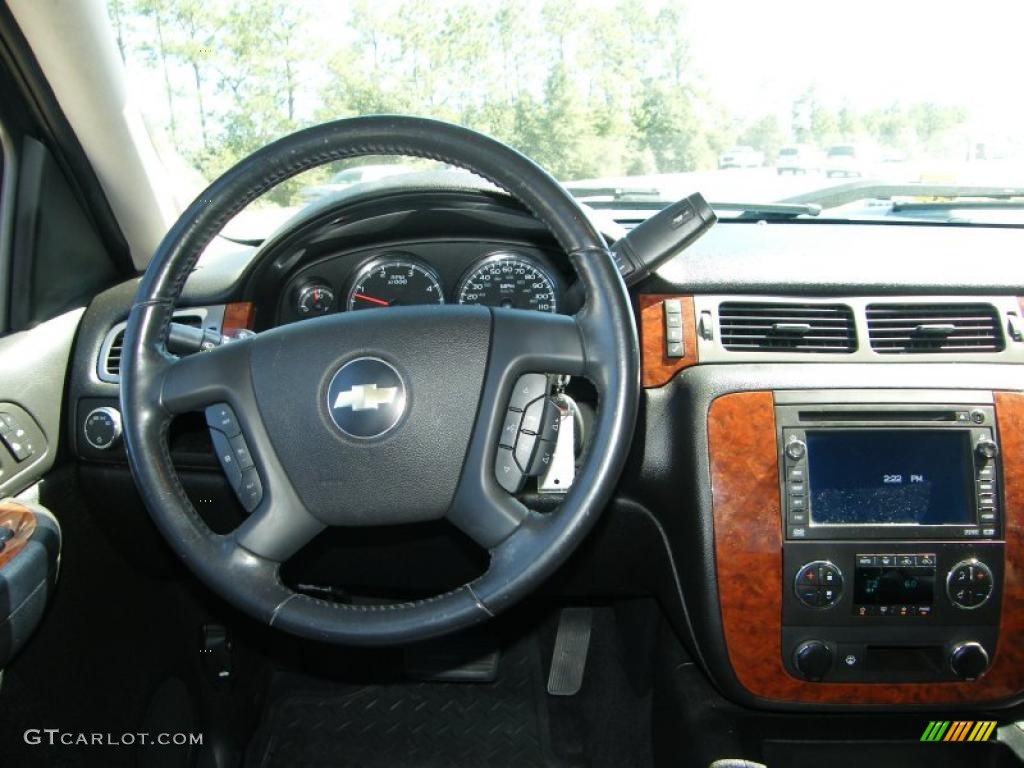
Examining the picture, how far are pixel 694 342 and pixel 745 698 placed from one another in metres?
0.87

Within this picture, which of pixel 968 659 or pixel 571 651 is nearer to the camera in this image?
pixel 968 659

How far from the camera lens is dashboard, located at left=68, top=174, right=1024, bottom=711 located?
2.12 meters

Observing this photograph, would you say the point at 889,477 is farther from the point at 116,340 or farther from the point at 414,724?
the point at 116,340

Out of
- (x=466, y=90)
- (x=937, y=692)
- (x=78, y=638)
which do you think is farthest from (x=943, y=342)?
(x=78, y=638)

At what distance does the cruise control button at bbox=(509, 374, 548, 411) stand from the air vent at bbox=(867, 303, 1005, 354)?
1013mm

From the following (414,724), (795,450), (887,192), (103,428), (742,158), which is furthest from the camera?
(414,724)

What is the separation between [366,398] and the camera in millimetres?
1493

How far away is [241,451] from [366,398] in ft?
0.76

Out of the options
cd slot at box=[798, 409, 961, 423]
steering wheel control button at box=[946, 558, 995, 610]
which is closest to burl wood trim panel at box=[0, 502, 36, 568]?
cd slot at box=[798, 409, 961, 423]

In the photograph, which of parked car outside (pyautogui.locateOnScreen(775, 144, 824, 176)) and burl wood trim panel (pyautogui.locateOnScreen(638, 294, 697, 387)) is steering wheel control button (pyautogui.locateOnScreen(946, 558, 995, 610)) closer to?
burl wood trim panel (pyautogui.locateOnScreen(638, 294, 697, 387))

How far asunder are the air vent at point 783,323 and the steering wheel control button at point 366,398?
97 cm

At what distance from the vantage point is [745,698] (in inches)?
90.4

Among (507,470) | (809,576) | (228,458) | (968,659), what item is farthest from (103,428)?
(968,659)

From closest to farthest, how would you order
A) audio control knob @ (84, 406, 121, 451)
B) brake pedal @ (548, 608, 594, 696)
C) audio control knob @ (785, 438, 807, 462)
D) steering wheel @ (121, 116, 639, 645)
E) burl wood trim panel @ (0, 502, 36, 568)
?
steering wheel @ (121, 116, 639, 645), burl wood trim panel @ (0, 502, 36, 568), audio control knob @ (785, 438, 807, 462), audio control knob @ (84, 406, 121, 451), brake pedal @ (548, 608, 594, 696)
